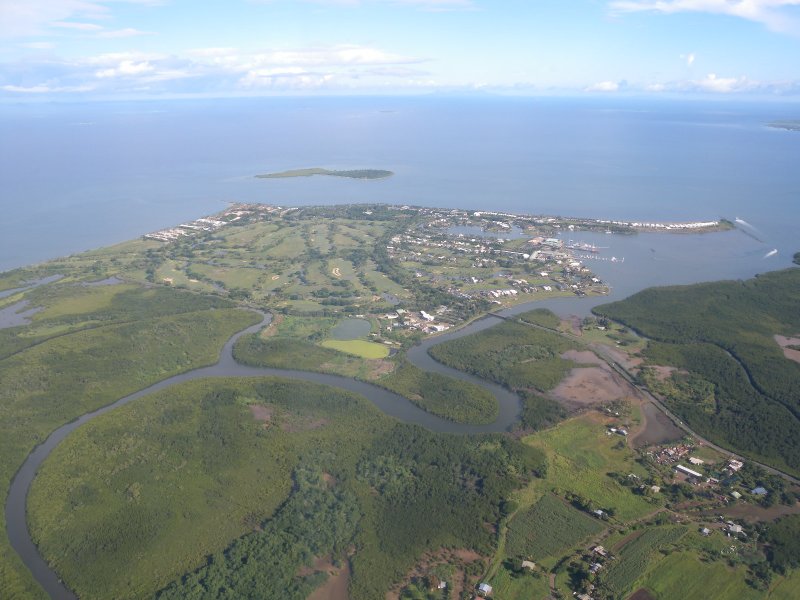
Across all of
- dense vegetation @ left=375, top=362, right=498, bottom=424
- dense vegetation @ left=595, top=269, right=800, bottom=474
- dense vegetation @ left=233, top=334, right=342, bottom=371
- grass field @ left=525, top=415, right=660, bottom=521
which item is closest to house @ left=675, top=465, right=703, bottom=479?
grass field @ left=525, top=415, right=660, bottom=521

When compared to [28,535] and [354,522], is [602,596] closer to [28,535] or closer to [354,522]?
[354,522]

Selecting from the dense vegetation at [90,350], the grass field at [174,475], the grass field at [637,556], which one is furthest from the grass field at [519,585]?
the dense vegetation at [90,350]

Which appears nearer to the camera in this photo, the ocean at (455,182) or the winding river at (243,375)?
the winding river at (243,375)

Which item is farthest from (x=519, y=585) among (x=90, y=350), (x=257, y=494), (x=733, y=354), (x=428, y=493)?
(x=90, y=350)

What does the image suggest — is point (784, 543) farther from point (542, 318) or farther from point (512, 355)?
point (542, 318)

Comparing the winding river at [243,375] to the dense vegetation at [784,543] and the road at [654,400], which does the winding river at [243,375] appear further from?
the dense vegetation at [784,543]

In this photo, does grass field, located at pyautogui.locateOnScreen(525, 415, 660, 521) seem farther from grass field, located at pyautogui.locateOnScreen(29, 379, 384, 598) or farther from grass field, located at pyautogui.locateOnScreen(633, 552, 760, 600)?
grass field, located at pyautogui.locateOnScreen(29, 379, 384, 598)
